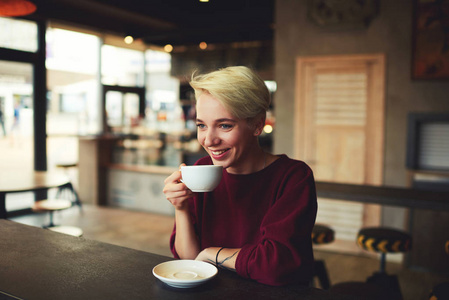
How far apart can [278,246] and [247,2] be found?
5.96m

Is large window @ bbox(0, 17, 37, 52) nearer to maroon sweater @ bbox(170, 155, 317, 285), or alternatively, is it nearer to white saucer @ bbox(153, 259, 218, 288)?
maroon sweater @ bbox(170, 155, 317, 285)

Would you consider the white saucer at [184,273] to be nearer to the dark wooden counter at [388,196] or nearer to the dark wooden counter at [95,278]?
the dark wooden counter at [95,278]

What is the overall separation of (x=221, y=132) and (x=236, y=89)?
5.8 inches

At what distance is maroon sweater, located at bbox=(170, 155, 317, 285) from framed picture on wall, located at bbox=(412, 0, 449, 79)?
123 inches

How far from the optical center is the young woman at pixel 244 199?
3.88 feet

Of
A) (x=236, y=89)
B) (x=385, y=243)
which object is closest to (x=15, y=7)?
(x=236, y=89)

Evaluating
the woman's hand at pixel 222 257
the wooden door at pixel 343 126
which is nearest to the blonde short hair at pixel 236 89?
the woman's hand at pixel 222 257

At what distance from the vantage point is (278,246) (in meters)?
1.17

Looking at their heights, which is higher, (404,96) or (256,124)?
(404,96)

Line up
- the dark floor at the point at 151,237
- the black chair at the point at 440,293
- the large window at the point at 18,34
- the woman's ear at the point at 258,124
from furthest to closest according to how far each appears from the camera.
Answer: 1. the large window at the point at 18,34
2. the dark floor at the point at 151,237
3. the black chair at the point at 440,293
4. the woman's ear at the point at 258,124

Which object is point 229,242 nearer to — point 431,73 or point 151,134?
point 431,73

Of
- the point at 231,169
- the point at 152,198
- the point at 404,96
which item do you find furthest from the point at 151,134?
the point at 231,169

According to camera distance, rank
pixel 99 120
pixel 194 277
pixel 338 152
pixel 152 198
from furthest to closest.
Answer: pixel 99 120 → pixel 152 198 → pixel 338 152 → pixel 194 277

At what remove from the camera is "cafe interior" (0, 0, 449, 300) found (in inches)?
146
